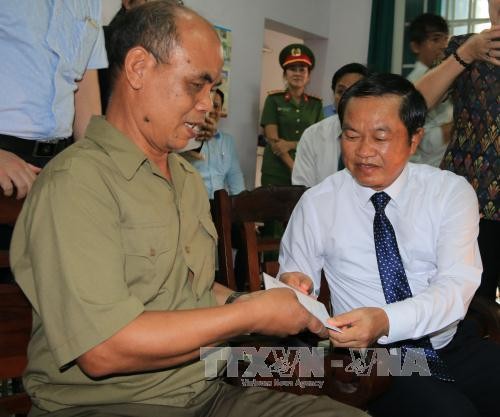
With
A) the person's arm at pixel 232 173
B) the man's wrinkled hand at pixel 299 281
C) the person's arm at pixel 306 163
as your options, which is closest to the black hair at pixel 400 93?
the man's wrinkled hand at pixel 299 281

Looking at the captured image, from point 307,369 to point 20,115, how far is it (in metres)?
1.02

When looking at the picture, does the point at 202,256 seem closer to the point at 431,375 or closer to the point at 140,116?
the point at 140,116

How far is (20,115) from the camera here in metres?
1.63

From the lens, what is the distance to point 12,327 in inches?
53.5

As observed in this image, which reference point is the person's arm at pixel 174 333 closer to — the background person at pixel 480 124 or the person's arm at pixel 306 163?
the background person at pixel 480 124

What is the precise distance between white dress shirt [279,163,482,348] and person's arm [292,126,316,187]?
1.58 metres

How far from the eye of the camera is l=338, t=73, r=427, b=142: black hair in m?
1.79

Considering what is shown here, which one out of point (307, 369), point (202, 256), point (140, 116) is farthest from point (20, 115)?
point (307, 369)

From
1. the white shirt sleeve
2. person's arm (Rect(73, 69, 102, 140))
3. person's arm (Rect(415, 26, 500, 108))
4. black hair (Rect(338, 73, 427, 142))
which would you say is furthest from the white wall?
the white shirt sleeve

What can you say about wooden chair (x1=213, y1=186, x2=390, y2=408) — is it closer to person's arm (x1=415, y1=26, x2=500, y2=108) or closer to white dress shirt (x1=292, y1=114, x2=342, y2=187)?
person's arm (x1=415, y1=26, x2=500, y2=108)

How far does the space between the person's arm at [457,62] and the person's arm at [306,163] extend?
53.2 inches

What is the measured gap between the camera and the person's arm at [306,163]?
138 inches

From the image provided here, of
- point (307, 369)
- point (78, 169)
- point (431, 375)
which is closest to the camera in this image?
point (78, 169)

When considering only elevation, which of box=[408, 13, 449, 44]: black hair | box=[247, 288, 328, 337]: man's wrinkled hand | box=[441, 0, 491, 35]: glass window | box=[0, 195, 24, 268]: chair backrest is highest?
box=[441, 0, 491, 35]: glass window
